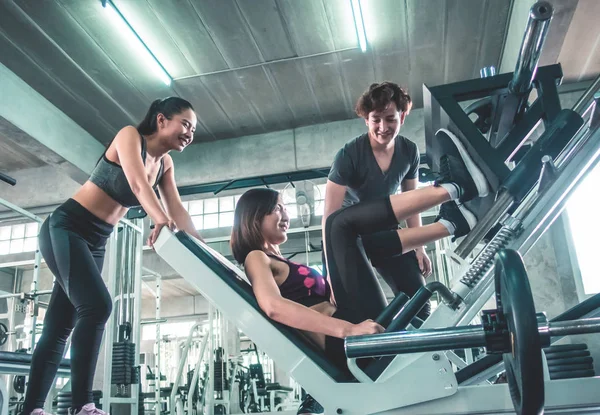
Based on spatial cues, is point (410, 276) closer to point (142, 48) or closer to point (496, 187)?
point (496, 187)

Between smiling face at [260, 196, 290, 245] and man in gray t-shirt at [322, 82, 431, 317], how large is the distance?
236 millimetres

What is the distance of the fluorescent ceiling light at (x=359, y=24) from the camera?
3490mm

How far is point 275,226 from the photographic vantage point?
1.50 m

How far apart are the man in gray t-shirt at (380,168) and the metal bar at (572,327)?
0.90m

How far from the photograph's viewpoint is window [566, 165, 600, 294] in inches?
145

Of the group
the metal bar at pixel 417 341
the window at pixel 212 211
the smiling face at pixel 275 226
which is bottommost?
the metal bar at pixel 417 341

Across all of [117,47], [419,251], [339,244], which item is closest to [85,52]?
[117,47]

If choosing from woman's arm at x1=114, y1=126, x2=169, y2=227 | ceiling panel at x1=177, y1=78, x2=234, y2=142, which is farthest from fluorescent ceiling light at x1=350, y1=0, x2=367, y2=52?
woman's arm at x1=114, y1=126, x2=169, y2=227

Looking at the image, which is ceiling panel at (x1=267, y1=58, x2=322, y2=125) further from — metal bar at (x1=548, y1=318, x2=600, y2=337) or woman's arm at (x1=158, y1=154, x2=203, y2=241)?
metal bar at (x1=548, y1=318, x2=600, y2=337)

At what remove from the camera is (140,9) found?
3498 millimetres

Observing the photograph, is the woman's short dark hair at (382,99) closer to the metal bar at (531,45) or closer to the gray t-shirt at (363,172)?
the gray t-shirt at (363,172)

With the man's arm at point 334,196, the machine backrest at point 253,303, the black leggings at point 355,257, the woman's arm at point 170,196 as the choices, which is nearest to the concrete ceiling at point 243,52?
the woman's arm at point 170,196

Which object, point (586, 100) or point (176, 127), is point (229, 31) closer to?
point (176, 127)

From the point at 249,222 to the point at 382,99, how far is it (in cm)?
62
